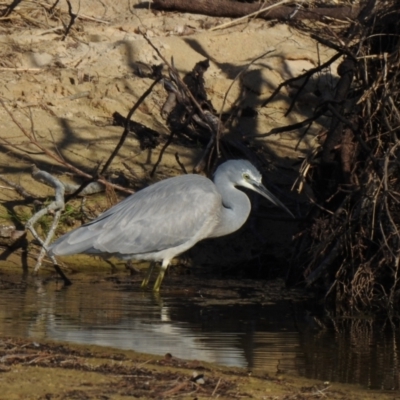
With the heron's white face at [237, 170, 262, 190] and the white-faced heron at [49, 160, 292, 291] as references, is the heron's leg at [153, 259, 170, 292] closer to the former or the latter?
the white-faced heron at [49, 160, 292, 291]

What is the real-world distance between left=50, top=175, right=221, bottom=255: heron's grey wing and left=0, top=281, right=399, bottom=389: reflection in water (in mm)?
414

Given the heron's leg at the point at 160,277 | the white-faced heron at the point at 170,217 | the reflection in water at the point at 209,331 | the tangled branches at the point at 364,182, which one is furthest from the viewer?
the heron's leg at the point at 160,277

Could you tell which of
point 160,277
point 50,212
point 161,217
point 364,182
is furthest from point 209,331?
point 50,212

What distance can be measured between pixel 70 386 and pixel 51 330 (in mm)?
1794

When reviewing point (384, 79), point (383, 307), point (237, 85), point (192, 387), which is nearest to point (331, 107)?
point (384, 79)

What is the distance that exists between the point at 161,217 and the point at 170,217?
0.07 m

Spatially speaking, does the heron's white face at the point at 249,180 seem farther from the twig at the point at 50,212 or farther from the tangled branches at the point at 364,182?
the twig at the point at 50,212

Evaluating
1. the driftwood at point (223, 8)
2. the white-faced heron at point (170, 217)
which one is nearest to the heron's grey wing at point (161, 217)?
the white-faced heron at point (170, 217)

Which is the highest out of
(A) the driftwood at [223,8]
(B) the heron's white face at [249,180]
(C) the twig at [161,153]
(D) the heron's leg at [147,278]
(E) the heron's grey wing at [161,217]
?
(A) the driftwood at [223,8]

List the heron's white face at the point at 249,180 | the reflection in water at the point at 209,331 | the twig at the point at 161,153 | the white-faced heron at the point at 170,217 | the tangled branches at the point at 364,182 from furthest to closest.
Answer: the twig at the point at 161,153
the heron's white face at the point at 249,180
the white-faced heron at the point at 170,217
the tangled branches at the point at 364,182
the reflection in water at the point at 209,331

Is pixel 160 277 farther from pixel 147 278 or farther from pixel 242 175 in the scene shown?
pixel 242 175

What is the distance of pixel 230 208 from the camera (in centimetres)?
892

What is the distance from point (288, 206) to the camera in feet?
31.9

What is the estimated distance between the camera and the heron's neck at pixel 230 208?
8867 millimetres
